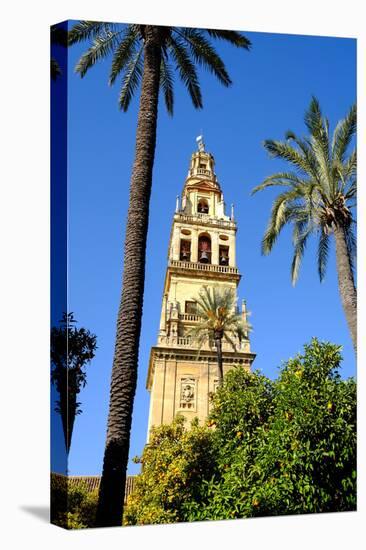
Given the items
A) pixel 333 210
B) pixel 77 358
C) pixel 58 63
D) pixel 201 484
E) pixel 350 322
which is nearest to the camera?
pixel 58 63

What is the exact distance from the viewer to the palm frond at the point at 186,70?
13.3m

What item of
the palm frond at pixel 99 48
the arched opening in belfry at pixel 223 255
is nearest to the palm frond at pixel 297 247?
the arched opening in belfry at pixel 223 255

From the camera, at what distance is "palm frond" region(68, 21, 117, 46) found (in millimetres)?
10797

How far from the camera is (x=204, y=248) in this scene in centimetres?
1962

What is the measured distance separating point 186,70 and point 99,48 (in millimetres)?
2317

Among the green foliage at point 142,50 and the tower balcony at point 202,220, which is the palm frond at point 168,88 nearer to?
the green foliage at point 142,50

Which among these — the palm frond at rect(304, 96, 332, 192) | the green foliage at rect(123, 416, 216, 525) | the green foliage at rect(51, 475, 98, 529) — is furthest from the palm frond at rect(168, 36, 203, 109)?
the green foliage at rect(51, 475, 98, 529)

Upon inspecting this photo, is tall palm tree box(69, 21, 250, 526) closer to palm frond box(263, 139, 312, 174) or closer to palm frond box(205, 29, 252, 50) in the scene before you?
palm frond box(205, 29, 252, 50)

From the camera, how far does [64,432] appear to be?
30.2ft

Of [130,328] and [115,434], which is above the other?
[130,328]
